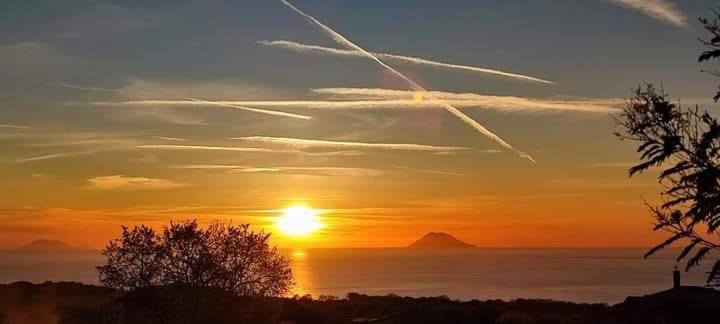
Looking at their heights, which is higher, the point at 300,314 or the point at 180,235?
the point at 180,235

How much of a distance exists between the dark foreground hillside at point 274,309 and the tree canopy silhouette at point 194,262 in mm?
467

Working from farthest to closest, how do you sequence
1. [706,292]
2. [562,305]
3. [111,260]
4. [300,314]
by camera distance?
[562,305]
[706,292]
[300,314]
[111,260]

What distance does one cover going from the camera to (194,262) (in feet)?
96.3

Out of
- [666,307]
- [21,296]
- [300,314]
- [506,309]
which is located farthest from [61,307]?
[666,307]

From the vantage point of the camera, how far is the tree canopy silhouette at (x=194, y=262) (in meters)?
29.0

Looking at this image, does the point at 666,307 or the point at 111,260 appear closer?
the point at 111,260

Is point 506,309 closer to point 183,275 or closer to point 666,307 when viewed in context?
point 666,307

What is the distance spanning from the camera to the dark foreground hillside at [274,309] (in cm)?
2938

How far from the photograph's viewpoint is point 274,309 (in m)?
30.6

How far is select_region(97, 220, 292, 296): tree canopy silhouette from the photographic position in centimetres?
2905

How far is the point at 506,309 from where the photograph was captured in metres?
48.2

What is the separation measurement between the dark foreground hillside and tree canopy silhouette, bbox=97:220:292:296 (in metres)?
0.47

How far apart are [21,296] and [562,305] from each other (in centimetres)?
3794

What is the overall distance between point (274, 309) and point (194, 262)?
3.86m
